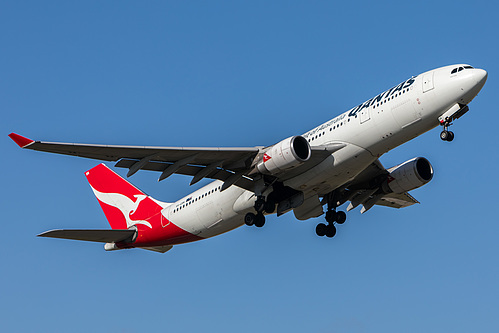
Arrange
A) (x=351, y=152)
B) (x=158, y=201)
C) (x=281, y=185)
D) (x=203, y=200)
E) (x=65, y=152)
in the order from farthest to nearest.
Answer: (x=158, y=201) < (x=203, y=200) < (x=281, y=185) < (x=351, y=152) < (x=65, y=152)

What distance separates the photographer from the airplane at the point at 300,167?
93.0 feet

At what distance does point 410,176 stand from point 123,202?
Answer: 1515cm

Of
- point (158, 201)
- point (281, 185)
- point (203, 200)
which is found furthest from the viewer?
point (158, 201)

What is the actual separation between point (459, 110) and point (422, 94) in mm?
1529

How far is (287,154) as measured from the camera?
29141 mm

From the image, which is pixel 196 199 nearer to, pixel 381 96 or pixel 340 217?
pixel 340 217

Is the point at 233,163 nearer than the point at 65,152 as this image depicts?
No

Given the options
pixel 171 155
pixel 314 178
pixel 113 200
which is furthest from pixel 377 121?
pixel 113 200

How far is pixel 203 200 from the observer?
110 ft

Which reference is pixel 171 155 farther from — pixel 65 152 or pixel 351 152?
pixel 351 152

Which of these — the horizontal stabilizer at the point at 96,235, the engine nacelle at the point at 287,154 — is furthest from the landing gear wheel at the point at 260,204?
the horizontal stabilizer at the point at 96,235

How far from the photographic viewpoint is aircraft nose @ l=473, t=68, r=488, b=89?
27859 mm

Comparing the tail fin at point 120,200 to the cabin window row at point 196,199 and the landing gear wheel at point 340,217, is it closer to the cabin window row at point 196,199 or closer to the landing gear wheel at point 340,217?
the cabin window row at point 196,199

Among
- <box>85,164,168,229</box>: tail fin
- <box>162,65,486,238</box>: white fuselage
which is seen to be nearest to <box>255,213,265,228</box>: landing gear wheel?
<box>162,65,486,238</box>: white fuselage
